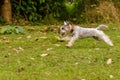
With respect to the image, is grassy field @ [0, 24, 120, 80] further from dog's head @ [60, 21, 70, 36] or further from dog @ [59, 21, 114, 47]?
dog's head @ [60, 21, 70, 36]

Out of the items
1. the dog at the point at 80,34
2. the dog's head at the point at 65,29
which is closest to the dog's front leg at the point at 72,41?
the dog at the point at 80,34

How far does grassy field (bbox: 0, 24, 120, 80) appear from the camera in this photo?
6.23m

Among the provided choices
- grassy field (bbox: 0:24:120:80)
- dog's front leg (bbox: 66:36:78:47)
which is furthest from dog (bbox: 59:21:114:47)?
grassy field (bbox: 0:24:120:80)

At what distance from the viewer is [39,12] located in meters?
15.1

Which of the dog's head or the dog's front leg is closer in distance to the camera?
the dog's head

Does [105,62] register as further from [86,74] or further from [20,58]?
[20,58]

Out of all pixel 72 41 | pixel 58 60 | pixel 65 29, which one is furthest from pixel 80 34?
pixel 58 60

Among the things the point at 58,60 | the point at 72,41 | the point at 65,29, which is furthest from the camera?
the point at 72,41

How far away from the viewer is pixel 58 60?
279 inches

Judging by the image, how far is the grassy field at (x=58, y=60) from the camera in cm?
623

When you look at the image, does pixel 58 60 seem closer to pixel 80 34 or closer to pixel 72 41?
pixel 72 41

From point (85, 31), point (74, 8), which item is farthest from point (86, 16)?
point (85, 31)

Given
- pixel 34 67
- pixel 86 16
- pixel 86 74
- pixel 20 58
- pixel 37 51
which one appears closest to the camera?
pixel 86 74

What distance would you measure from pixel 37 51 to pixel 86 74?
191cm
